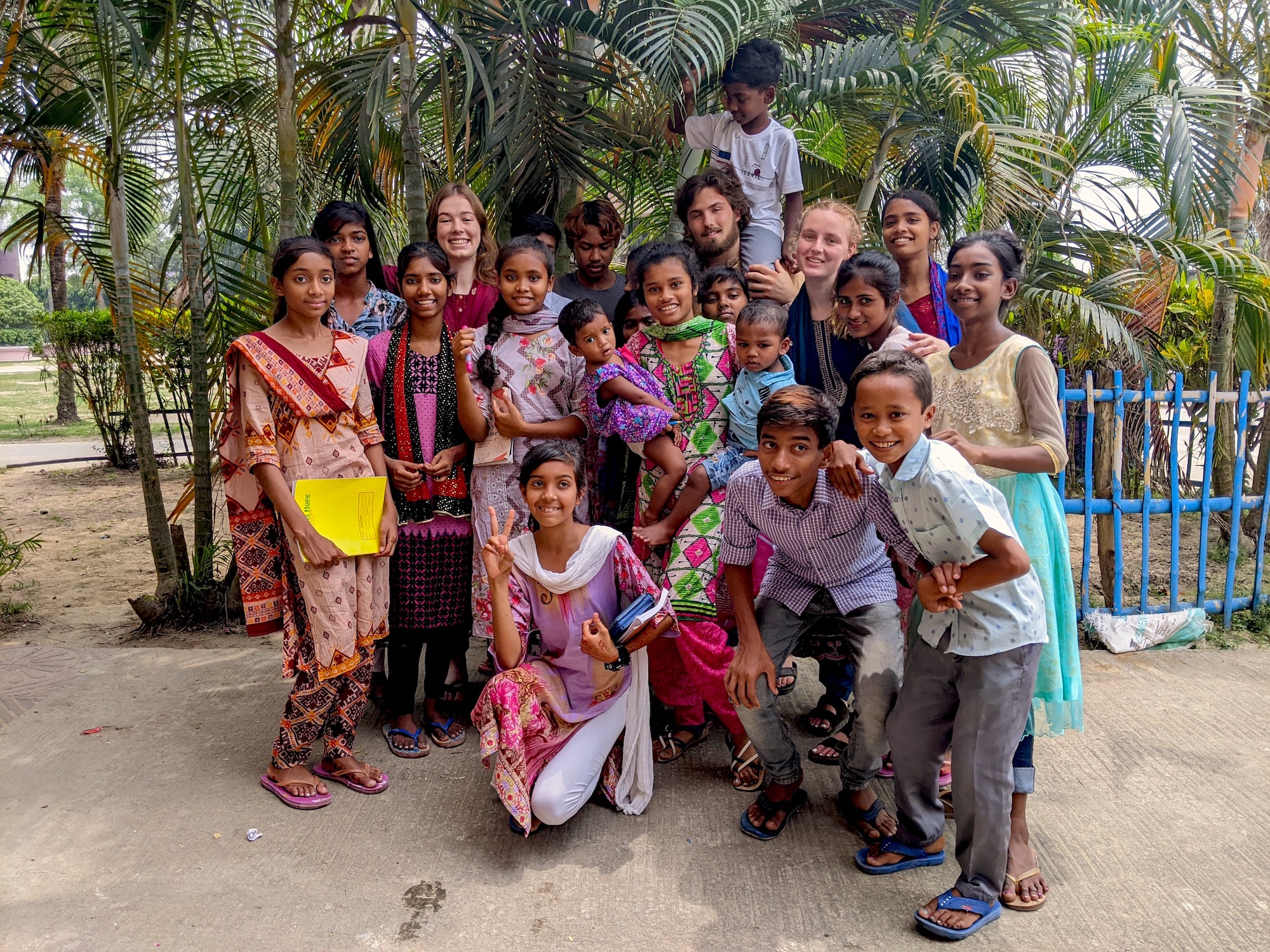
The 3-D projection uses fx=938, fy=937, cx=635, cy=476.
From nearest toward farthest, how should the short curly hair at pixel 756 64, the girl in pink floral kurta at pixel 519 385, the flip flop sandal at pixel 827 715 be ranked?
the girl in pink floral kurta at pixel 519 385 → the flip flop sandal at pixel 827 715 → the short curly hair at pixel 756 64

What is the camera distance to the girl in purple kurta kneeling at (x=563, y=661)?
2.81 meters

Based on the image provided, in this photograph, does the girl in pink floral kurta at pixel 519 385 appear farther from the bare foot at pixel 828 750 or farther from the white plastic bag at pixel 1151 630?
the white plastic bag at pixel 1151 630

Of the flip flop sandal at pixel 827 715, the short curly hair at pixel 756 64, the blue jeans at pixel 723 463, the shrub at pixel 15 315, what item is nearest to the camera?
the blue jeans at pixel 723 463

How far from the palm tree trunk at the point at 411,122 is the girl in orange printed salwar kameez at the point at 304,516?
131cm

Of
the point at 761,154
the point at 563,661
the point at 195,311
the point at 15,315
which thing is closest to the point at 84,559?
the point at 195,311

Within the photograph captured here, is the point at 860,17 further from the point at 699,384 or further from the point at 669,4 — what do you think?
the point at 699,384

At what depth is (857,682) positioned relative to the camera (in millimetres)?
2779

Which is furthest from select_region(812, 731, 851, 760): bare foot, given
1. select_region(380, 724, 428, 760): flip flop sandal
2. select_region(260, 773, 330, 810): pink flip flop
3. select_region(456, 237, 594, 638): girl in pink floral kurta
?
select_region(260, 773, 330, 810): pink flip flop

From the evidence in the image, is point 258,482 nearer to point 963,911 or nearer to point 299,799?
point 299,799

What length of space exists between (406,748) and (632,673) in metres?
0.92

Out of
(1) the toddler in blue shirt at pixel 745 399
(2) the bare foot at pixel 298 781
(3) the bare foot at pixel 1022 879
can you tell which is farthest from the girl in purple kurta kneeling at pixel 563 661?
(3) the bare foot at pixel 1022 879

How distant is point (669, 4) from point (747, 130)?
28.6 inches

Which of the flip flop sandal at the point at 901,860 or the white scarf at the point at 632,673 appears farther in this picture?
the white scarf at the point at 632,673

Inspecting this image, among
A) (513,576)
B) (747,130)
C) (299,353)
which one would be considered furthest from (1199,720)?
(299,353)
